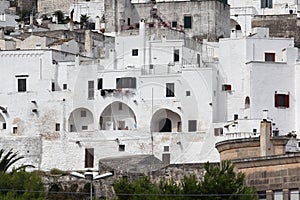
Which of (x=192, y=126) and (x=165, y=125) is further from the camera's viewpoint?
(x=165, y=125)

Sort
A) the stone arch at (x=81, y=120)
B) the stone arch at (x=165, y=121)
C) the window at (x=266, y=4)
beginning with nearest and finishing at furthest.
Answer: the stone arch at (x=165, y=121) < the stone arch at (x=81, y=120) < the window at (x=266, y=4)

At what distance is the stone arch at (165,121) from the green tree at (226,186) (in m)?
25.3

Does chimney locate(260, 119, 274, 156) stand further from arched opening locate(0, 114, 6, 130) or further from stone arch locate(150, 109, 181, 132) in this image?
arched opening locate(0, 114, 6, 130)

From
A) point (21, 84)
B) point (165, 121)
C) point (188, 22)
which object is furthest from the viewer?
point (188, 22)

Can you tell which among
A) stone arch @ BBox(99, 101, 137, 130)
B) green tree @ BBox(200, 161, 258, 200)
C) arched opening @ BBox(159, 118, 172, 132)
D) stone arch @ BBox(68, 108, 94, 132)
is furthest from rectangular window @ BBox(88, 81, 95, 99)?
green tree @ BBox(200, 161, 258, 200)

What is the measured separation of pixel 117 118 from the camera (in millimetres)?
81250

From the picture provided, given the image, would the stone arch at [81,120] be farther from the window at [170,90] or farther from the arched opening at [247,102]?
the arched opening at [247,102]

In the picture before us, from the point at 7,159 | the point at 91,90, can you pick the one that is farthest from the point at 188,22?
the point at 7,159

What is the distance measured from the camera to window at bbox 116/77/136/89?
80256 mm

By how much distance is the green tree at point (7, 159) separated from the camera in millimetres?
72750

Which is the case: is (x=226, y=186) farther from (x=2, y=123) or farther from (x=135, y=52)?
(x=2, y=123)

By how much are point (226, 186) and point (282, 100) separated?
26582 mm

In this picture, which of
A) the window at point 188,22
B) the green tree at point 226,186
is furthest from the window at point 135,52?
the green tree at point 226,186

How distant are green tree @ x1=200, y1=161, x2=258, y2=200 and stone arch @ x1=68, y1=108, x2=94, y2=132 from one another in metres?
27.8
